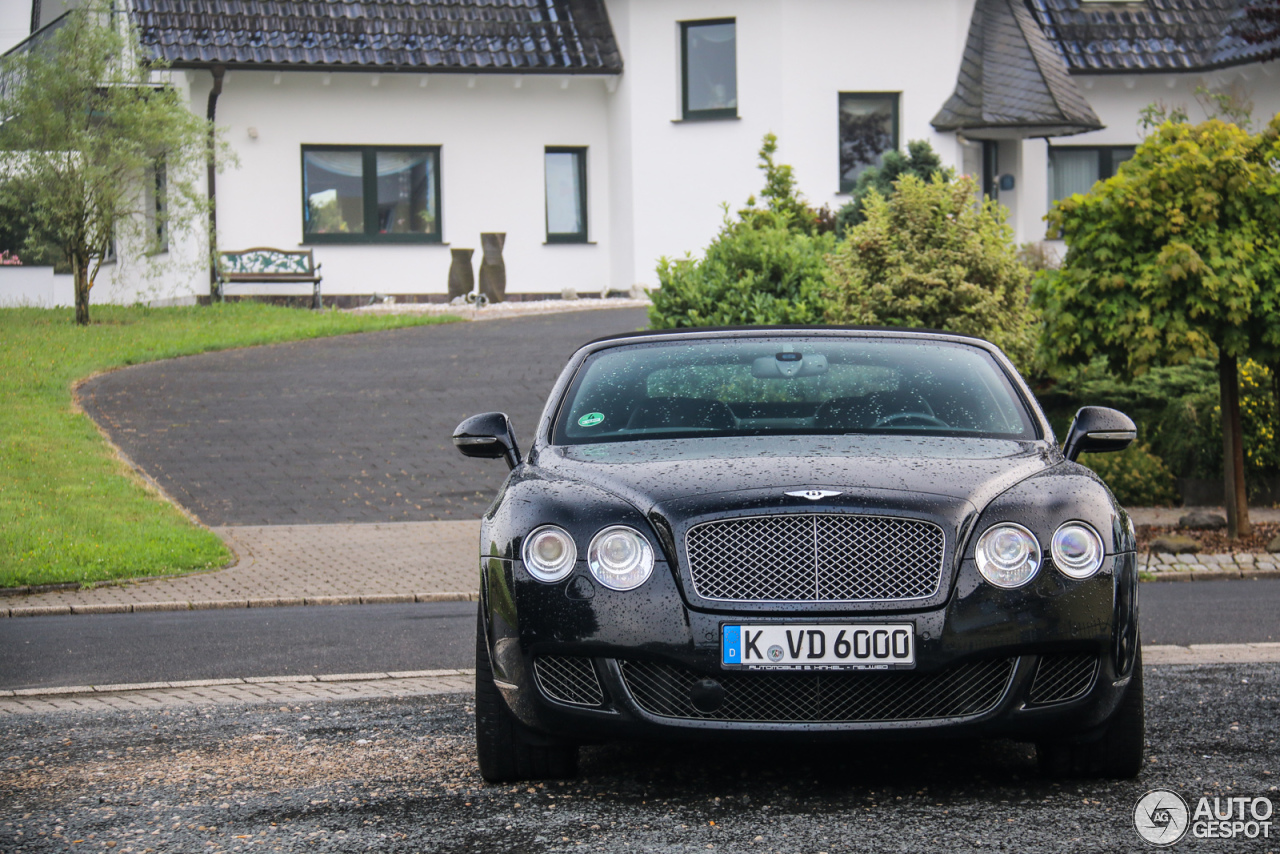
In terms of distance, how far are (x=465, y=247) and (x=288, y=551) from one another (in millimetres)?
18843

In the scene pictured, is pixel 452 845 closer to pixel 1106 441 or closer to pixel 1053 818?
pixel 1053 818

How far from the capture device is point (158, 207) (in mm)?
28906

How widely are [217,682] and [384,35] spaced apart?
23.3 metres

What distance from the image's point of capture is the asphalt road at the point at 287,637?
793 cm

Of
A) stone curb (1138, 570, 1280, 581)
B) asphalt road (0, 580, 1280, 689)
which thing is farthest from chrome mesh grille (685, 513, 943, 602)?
stone curb (1138, 570, 1280, 581)

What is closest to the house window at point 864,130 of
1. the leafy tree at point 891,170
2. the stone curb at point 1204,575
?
the leafy tree at point 891,170

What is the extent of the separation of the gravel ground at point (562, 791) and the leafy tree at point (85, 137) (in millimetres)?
18865

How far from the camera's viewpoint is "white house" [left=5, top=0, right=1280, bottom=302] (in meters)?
29.0

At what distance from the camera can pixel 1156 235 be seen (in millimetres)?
11977

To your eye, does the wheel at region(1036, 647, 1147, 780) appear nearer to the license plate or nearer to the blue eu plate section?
the license plate

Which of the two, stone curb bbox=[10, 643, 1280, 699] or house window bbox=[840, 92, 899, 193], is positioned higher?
house window bbox=[840, 92, 899, 193]

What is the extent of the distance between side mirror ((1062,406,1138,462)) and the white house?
23.5m

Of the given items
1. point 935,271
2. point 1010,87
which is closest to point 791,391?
point 935,271

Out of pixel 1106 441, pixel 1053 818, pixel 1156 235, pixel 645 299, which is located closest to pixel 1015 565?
pixel 1053 818
